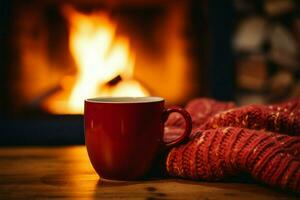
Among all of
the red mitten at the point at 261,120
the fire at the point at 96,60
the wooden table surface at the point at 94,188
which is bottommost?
the wooden table surface at the point at 94,188

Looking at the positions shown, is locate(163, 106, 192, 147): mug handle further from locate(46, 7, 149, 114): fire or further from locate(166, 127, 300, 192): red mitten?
locate(46, 7, 149, 114): fire

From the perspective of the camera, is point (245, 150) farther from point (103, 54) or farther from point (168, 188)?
point (103, 54)

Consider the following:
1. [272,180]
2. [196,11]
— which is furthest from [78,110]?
[272,180]

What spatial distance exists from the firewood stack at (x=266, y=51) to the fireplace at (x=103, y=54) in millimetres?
86

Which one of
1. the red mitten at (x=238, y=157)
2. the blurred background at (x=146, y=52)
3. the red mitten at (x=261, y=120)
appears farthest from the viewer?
the blurred background at (x=146, y=52)

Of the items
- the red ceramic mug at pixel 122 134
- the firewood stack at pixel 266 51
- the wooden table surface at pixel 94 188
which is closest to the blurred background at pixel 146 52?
the firewood stack at pixel 266 51

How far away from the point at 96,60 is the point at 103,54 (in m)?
0.03

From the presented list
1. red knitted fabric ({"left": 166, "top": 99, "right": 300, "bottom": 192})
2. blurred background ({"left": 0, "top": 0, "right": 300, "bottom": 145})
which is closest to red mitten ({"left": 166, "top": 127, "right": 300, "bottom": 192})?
red knitted fabric ({"left": 166, "top": 99, "right": 300, "bottom": 192})

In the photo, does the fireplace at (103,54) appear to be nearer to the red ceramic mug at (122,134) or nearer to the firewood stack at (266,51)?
the firewood stack at (266,51)

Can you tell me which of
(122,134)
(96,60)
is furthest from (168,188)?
(96,60)

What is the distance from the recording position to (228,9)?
4.40 feet

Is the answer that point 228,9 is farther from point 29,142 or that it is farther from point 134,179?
point 134,179

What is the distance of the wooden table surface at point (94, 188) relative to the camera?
2.11ft

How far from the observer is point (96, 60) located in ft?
4.69
